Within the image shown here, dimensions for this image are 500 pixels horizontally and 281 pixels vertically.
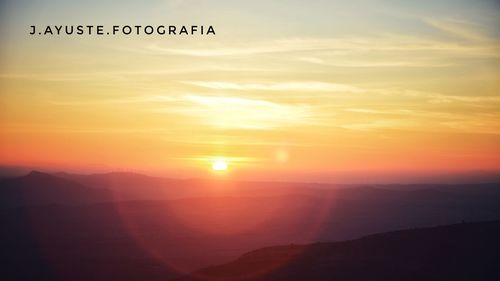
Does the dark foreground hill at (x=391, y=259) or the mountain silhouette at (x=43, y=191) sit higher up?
the dark foreground hill at (x=391, y=259)

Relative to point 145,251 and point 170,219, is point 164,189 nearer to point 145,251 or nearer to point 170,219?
point 170,219

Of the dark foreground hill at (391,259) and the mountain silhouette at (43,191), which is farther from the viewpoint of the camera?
the mountain silhouette at (43,191)

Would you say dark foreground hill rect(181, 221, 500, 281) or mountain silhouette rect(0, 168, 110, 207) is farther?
mountain silhouette rect(0, 168, 110, 207)

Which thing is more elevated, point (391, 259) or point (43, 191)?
point (391, 259)

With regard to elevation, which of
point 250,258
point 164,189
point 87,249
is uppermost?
point 250,258

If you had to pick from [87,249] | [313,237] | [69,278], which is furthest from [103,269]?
[313,237]

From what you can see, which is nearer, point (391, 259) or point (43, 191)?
point (391, 259)

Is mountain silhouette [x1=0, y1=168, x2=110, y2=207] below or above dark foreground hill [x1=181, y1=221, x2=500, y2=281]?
below

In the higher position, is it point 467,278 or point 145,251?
point 467,278
